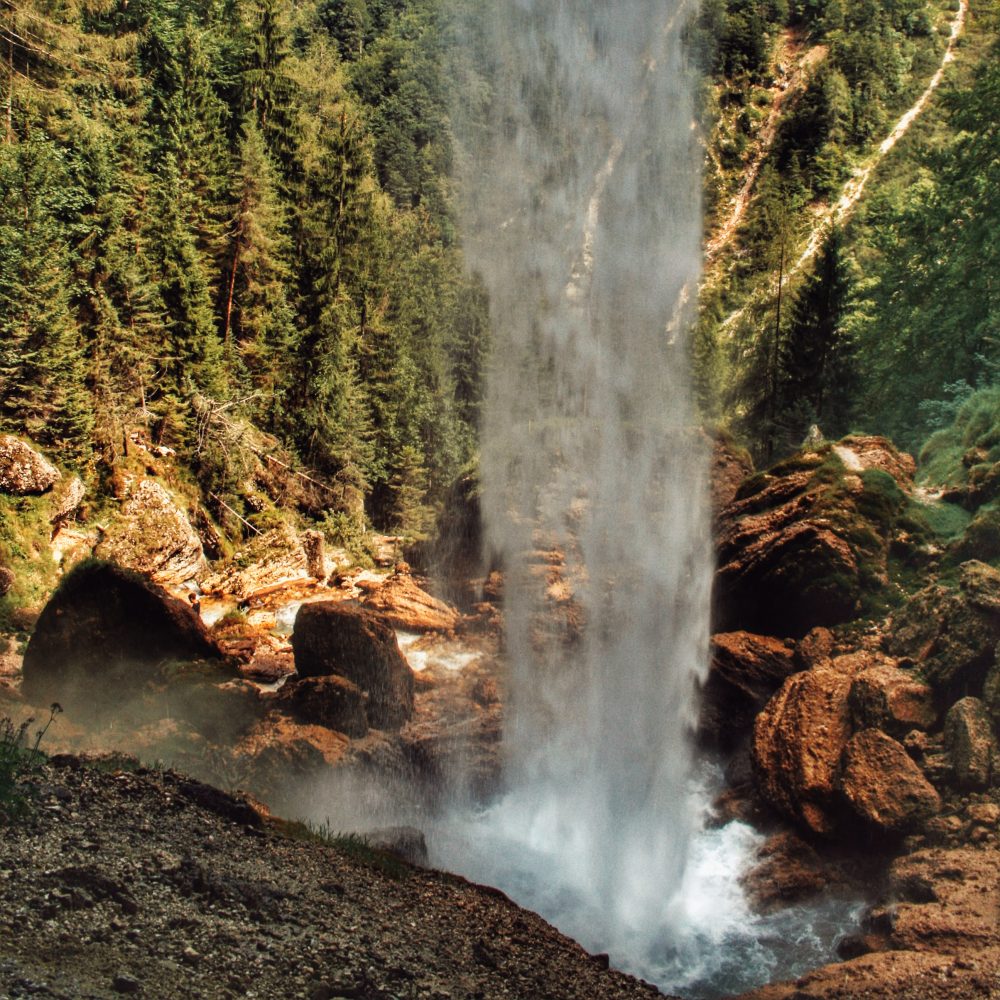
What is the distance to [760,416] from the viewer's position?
35.6 meters

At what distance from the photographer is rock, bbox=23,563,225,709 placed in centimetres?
1445

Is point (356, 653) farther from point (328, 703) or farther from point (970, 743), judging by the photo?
point (970, 743)

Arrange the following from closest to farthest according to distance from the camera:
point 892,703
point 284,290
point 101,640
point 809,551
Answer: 1. point 892,703
2. point 101,640
3. point 809,551
4. point 284,290

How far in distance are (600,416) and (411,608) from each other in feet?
29.7

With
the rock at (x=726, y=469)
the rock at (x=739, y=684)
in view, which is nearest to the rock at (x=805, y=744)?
the rock at (x=739, y=684)

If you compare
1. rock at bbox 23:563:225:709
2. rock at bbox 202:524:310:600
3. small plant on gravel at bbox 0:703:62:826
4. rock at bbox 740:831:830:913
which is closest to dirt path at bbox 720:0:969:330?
rock at bbox 202:524:310:600

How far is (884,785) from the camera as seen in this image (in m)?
10.8

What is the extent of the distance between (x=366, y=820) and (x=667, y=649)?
6008 millimetres

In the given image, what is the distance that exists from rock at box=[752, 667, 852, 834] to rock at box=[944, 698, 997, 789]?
1289mm

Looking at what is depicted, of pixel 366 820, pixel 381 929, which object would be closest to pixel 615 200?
pixel 366 820

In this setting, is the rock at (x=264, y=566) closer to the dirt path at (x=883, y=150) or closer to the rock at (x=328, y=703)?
the rock at (x=328, y=703)

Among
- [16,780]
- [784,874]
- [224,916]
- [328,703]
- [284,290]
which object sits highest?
[284,290]

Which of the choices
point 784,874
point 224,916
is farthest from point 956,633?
point 224,916

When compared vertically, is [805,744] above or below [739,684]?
below
